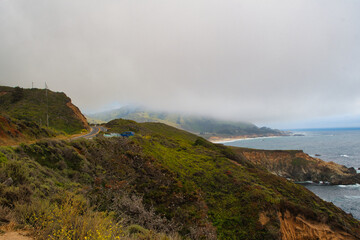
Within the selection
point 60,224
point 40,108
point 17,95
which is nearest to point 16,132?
point 60,224

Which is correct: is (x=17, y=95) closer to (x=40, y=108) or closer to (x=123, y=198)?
(x=40, y=108)

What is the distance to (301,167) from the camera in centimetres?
5484

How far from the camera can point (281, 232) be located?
12195 mm

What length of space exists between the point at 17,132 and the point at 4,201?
1352cm

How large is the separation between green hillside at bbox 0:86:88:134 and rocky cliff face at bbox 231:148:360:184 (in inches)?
2092

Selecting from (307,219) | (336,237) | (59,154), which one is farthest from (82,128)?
(336,237)

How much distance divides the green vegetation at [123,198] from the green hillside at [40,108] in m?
20.2

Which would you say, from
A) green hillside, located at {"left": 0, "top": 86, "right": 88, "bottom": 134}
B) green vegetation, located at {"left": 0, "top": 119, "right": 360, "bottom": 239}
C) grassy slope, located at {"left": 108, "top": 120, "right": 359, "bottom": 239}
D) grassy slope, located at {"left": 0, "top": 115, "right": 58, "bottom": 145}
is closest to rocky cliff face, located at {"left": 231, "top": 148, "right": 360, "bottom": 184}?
grassy slope, located at {"left": 108, "top": 120, "right": 359, "bottom": 239}

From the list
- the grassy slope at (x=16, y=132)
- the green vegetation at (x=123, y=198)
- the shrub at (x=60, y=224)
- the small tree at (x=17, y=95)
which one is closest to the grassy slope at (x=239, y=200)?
the green vegetation at (x=123, y=198)

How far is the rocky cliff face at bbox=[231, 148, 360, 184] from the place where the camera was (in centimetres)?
4812

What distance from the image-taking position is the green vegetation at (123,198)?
16.5ft

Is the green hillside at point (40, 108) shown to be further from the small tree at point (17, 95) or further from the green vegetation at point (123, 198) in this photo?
the green vegetation at point (123, 198)

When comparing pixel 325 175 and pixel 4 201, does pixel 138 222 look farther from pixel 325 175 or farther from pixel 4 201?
pixel 325 175

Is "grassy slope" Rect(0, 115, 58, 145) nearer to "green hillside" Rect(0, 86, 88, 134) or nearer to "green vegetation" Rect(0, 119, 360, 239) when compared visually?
"green vegetation" Rect(0, 119, 360, 239)
